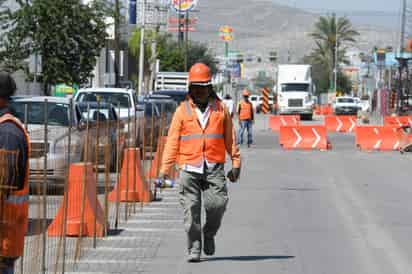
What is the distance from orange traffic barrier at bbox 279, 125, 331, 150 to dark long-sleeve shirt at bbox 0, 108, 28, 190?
27.7 meters

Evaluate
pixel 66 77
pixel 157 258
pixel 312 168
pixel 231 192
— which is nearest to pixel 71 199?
pixel 157 258

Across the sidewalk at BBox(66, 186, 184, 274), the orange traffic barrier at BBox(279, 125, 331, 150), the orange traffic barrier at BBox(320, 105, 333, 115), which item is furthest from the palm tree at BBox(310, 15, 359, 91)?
the sidewalk at BBox(66, 186, 184, 274)

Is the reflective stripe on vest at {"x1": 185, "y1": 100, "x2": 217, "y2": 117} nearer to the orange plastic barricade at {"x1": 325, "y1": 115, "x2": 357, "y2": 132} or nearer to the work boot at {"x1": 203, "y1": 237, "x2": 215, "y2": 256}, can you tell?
the work boot at {"x1": 203, "y1": 237, "x2": 215, "y2": 256}

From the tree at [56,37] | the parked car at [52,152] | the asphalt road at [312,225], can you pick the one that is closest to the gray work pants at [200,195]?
the asphalt road at [312,225]

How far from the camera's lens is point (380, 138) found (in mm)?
33438

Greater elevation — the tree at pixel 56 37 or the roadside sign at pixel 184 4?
the roadside sign at pixel 184 4

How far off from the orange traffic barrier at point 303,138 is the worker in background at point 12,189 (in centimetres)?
2764

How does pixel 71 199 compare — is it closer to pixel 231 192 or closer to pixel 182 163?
pixel 182 163

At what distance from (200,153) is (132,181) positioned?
6080 mm

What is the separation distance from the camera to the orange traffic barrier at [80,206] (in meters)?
11.7

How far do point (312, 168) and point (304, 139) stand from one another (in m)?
8.91

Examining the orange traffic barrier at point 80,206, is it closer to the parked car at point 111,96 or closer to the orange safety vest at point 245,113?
the parked car at point 111,96

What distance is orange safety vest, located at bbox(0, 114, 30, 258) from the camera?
6.26 m

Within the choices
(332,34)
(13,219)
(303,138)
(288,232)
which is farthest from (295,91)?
(13,219)
